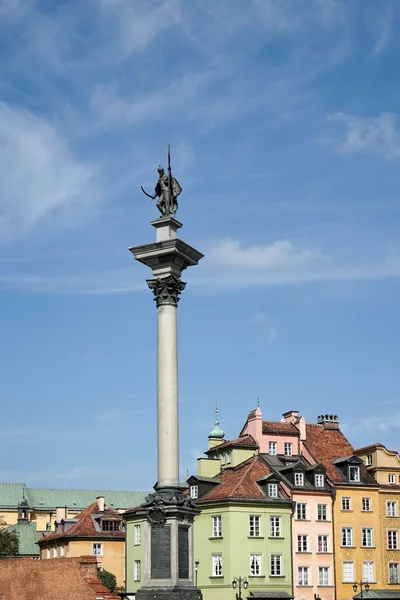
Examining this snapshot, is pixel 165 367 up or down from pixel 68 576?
up

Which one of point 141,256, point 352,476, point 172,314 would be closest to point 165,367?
point 172,314

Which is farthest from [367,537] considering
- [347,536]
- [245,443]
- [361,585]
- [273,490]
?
[245,443]

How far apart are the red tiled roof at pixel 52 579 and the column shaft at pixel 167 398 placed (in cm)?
2215

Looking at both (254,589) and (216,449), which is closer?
(254,589)

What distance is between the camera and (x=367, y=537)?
69750mm

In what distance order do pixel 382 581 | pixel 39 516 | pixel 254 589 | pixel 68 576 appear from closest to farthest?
pixel 68 576 → pixel 254 589 → pixel 382 581 → pixel 39 516

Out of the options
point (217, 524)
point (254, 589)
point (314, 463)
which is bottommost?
point (254, 589)

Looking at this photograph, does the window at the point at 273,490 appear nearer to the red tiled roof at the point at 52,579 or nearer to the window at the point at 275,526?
the window at the point at 275,526

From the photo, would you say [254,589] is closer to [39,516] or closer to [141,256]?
[141,256]

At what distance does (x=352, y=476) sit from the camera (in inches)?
2798

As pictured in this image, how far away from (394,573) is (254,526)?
11466 millimetres

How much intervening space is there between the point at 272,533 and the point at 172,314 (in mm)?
38535

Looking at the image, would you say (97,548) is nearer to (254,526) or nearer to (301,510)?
(254,526)

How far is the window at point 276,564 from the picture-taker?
65562 millimetres
